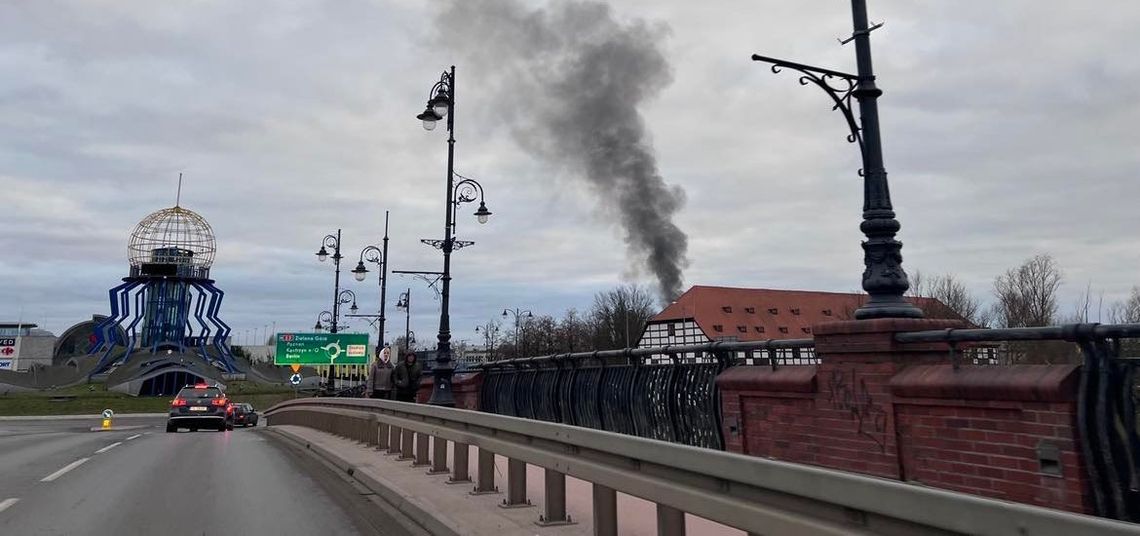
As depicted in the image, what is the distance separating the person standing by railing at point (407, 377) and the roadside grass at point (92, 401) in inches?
1834

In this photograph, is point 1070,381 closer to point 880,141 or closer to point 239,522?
point 880,141

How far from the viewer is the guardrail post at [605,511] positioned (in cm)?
478

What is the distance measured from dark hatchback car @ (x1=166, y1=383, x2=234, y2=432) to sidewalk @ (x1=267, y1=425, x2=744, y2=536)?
1748cm

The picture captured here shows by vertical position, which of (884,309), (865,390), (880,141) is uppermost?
(880,141)

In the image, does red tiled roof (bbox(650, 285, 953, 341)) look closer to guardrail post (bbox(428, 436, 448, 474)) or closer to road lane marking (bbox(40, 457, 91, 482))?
road lane marking (bbox(40, 457, 91, 482))

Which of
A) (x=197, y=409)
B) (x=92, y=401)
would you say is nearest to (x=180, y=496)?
(x=197, y=409)

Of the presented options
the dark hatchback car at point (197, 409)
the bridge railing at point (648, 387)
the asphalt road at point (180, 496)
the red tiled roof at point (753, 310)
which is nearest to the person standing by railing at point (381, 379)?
the asphalt road at point (180, 496)

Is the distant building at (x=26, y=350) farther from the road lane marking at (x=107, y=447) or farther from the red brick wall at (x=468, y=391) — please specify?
the red brick wall at (x=468, y=391)

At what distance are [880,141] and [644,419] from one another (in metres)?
4.19

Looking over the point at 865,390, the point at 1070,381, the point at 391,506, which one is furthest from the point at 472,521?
the point at 1070,381

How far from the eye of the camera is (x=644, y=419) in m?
9.18

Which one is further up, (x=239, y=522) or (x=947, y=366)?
(x=947, y=366)

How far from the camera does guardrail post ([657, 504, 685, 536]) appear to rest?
418 cm

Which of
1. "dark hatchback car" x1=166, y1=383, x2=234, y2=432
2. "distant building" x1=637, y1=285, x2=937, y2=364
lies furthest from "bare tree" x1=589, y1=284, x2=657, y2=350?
"dark hatchback car" x1=166, y1=383, x2=234, y2=432
